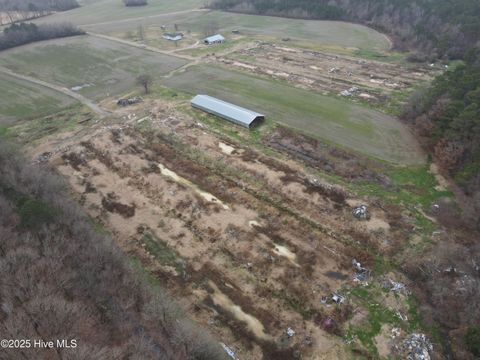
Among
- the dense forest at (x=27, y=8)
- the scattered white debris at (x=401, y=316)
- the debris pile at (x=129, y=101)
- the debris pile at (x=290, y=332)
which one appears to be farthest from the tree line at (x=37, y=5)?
the scattered white debris at (x=401, y=316)

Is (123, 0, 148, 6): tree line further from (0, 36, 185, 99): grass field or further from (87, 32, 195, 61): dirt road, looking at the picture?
(0, 36, 185, 99): grass field

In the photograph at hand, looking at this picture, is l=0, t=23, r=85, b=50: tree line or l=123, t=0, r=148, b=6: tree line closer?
l=0, t=23, r=85, b=50: tree line

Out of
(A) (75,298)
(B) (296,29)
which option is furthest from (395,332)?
(B) (296,29)

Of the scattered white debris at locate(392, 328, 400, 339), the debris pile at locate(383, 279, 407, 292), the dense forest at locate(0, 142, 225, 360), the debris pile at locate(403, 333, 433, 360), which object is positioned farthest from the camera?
the debris pile at locate(383, 279, 407, 292)

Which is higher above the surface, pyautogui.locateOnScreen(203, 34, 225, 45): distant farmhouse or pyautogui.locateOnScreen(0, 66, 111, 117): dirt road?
pyautogui.locateOnScreen(203, 34, 225, 45): distant farmhouse

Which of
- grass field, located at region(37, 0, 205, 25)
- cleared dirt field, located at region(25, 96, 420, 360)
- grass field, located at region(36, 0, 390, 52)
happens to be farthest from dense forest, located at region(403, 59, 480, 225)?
grass field, located at region(37, 0, 205, 25)

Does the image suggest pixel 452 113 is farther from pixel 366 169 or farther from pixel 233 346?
pixel 233 346

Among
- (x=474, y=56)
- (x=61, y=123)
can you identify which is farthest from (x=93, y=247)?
(x=474, y=56)

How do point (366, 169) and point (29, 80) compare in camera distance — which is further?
point (29, 80)
